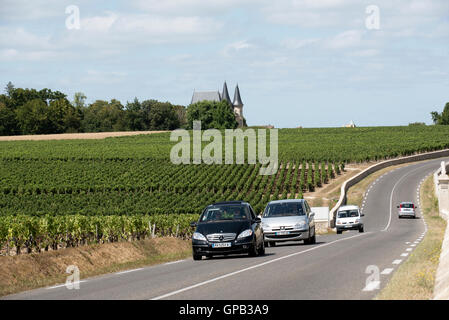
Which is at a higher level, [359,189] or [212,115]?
[212,115]

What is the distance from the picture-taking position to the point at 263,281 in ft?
41.2

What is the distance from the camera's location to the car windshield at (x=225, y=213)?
19.9m

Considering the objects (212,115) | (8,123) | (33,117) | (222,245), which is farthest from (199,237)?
(212,115)

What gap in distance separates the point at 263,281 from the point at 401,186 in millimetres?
70961

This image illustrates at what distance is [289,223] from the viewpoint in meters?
24.7

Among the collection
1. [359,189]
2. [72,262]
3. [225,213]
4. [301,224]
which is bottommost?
[359,189]

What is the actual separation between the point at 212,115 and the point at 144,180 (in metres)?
92.6

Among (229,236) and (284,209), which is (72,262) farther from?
(284,209)

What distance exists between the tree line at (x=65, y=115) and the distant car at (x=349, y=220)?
126 meters

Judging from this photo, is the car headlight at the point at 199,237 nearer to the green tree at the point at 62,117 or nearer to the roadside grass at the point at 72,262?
the roadside grass at the point at 72,262

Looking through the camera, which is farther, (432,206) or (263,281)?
(432,206)
